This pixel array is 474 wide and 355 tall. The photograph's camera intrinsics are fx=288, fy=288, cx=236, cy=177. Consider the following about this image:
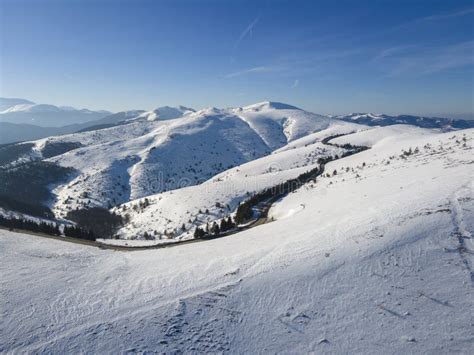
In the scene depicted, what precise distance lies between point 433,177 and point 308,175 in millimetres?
59195

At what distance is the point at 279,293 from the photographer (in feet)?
60.4

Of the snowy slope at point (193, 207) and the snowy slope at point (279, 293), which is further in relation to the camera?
the snowy slope at point (193, 207)

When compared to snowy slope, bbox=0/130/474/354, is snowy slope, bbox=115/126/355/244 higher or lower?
lower

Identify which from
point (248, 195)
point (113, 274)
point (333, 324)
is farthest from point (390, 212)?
point (248, 195)

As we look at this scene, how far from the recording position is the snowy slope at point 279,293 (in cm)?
1512

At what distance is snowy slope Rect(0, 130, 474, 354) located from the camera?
49.6ft

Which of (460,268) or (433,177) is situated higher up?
(433,177)

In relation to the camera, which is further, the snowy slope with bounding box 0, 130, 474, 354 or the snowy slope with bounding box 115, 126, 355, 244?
the snowy slope with bounding box 115, 126, 355, 244

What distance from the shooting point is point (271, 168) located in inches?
5906

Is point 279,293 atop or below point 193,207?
atop

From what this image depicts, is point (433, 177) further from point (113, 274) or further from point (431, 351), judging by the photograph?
point (113, 274)

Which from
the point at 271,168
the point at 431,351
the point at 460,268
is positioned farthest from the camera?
the point at 271,168

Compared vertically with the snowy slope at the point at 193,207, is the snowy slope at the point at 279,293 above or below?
above

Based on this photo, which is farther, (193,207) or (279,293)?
(193,207)
